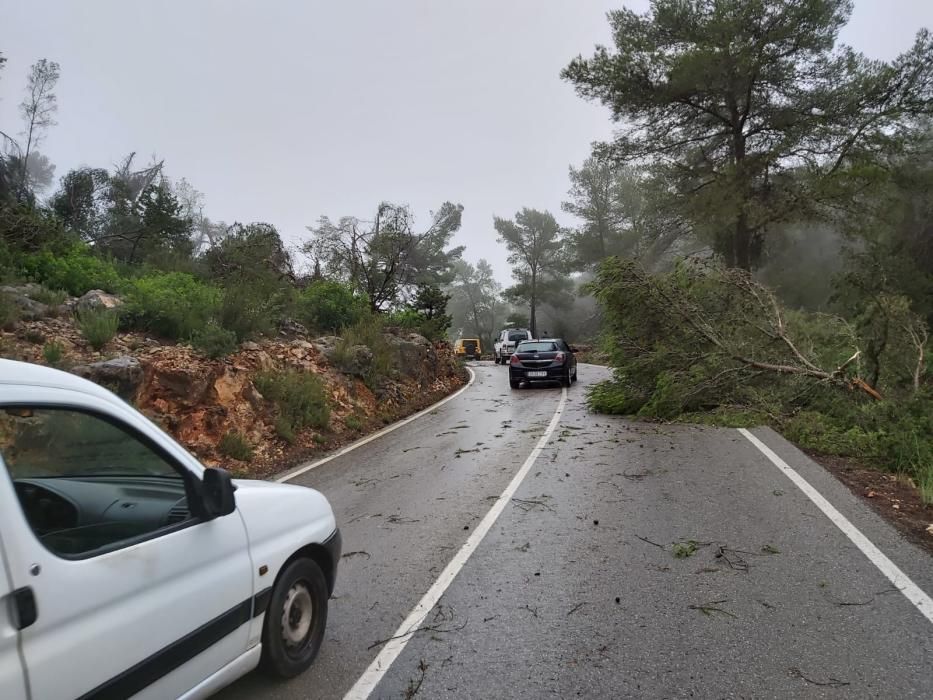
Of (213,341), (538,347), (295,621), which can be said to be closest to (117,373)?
(213,341)

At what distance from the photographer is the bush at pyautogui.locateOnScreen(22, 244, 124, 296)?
39.1 ft

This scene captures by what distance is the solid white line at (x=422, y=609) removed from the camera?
3.11 metres

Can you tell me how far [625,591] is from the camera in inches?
163

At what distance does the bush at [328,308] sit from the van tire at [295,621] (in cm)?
1355

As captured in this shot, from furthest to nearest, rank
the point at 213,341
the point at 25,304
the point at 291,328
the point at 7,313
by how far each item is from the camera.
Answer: the point at 291,328
the point at 213,341
the point at 25,304
the point at 7,313

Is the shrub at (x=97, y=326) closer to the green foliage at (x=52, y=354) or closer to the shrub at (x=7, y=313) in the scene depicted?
the shrub at (x=7, y=313)

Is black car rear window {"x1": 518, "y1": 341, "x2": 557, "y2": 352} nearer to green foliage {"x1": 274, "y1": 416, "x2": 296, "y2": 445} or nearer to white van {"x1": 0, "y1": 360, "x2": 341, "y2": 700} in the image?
green foliage {"x1": 274, "y1": 416, "x2": 296, "y2": 445}

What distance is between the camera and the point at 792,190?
21.2 m

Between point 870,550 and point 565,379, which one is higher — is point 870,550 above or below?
below

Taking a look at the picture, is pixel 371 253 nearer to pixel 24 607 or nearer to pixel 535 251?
pixel 24 607

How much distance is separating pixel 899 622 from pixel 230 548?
3.77 meters

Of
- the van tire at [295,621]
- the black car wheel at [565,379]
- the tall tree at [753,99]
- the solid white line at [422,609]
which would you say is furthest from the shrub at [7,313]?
the tall tree at [753,99]

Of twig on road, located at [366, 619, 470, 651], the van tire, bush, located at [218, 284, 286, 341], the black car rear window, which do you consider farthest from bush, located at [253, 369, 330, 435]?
the black car rear window

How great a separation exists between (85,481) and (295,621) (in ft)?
4.15
